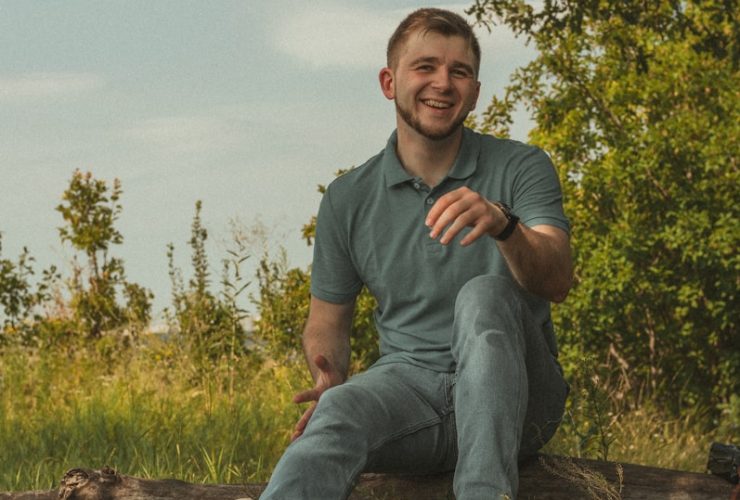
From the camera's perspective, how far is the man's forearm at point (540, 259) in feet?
10.2

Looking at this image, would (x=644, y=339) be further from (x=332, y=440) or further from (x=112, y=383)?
(x=332, y=440)

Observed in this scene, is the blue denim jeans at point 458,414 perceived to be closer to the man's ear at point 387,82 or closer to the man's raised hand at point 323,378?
the man's raised hand at point 323,378

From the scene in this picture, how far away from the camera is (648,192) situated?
8883 millimetres

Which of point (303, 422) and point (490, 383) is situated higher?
point (490, 383)

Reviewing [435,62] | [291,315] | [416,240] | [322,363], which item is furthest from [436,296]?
[291,315]

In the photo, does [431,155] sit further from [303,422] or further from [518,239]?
[303,422]

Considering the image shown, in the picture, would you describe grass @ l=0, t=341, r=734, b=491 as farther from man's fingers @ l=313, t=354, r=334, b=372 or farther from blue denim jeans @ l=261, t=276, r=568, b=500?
man's fingers @ l=313, t=354, r=334, b=372

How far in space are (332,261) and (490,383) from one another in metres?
1.09

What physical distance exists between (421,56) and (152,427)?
9.34ft

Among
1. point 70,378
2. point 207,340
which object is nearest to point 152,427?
point 207,340

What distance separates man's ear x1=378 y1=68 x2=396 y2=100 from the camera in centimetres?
388

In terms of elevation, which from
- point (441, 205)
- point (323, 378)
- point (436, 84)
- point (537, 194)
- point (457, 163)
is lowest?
point (323, 378)

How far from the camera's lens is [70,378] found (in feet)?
25.0

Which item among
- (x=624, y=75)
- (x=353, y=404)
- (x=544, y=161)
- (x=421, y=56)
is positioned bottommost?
(x=353, y=404)
